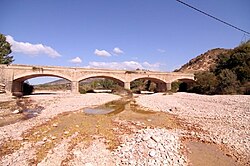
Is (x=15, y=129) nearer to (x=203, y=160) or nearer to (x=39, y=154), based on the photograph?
(x=39, y=154)

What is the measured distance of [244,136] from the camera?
8.15 meters

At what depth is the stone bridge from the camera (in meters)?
29.5

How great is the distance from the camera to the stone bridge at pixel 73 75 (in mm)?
29500

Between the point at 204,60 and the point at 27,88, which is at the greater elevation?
the point at 204,60

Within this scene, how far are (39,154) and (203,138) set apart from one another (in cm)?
666

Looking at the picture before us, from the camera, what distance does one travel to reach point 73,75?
1358 inches

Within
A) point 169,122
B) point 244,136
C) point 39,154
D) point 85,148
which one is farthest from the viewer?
point 169,122

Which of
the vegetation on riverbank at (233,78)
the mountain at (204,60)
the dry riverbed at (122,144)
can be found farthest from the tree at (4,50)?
the mountain at (204,60)

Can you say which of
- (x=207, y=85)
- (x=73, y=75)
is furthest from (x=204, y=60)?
(x=73, y=75)

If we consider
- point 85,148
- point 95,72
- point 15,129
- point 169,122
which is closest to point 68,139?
point 85,148

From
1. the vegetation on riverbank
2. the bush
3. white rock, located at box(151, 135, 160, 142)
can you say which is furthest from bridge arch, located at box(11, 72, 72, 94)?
white rock, located at box(151, 135, 160, 142)

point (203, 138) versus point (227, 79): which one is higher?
point (227, 79)

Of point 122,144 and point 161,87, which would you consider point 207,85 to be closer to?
point 161,87

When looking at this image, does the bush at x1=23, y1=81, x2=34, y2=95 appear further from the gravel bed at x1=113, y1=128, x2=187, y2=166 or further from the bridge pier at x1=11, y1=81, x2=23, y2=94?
the gravel bed at x1=113, y1=128, x2=187, y2=166
